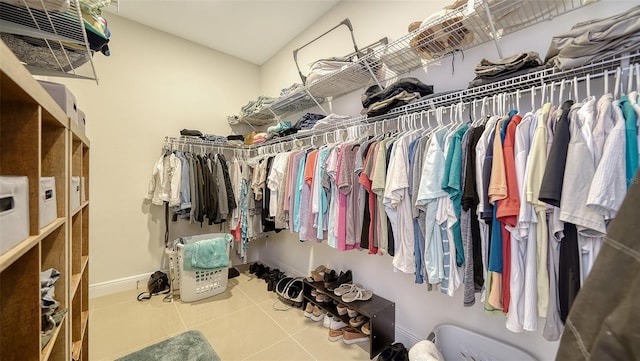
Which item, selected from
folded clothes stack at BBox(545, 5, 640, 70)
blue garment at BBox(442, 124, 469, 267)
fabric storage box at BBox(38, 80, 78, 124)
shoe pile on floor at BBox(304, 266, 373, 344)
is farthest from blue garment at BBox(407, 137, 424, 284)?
fabric storage box at BBox(38, 80, 78, 124)

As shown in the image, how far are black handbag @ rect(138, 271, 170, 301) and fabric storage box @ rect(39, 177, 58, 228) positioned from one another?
2.10 meters

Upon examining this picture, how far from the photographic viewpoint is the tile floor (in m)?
1.71

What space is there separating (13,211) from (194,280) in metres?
2.11

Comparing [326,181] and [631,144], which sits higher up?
[631,144]

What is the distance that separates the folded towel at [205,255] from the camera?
2.32 metres

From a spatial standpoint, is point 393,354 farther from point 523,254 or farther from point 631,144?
point 631,144

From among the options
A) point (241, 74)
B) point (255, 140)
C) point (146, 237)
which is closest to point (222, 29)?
point (241, 74)

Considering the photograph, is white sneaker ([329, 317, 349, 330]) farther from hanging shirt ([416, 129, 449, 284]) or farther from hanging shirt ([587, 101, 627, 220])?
hanging shirt ([587, 101, 627, 220])

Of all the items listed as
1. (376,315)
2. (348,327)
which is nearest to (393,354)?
(376,315)

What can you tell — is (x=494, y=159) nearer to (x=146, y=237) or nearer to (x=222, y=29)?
(x=222, y=29)

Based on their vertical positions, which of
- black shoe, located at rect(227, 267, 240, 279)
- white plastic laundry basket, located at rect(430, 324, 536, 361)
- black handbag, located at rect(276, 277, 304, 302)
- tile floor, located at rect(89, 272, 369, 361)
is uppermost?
white plastic laundry basket, located at rect(430, 324, 536, 361)

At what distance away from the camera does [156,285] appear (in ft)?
8.41

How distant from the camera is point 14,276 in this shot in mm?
627

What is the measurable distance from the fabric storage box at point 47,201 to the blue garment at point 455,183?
1.40 metres
